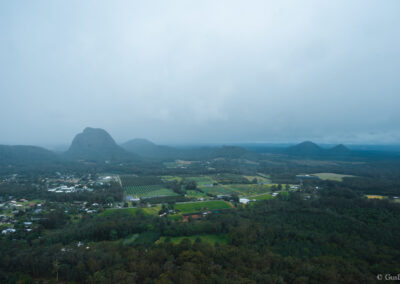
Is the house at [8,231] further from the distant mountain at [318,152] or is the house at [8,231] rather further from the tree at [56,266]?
the distant mountain at [318,152]

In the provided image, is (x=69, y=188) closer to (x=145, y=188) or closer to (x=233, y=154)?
(x=145, y=188)

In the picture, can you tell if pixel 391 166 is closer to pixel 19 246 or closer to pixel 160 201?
pixel 160 201

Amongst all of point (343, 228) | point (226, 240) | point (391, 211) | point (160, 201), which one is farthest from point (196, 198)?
point (391, 211)

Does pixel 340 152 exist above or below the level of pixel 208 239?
above

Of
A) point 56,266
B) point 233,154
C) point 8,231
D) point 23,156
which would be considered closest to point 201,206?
point 56,266

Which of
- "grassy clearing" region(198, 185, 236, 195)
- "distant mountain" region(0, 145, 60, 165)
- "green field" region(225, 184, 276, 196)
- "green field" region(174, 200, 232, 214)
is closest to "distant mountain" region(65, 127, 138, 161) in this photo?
"distant mountain" region(0, 145, 60, 165)

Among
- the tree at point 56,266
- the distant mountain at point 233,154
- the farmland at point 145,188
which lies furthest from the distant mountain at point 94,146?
the tree at point 56,266
